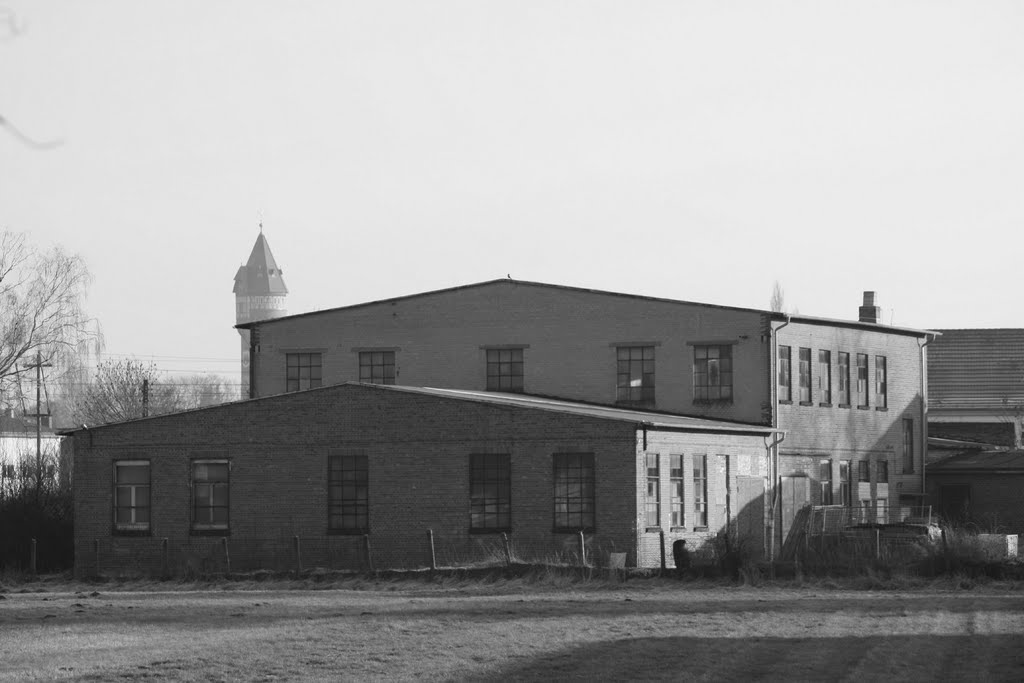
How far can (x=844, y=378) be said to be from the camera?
53.4m

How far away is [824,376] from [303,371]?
16.0 meters

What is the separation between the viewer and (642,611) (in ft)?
94.1

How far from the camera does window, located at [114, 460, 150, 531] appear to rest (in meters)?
43.2

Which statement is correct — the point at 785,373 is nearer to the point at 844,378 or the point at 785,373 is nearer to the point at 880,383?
the point at 844,378

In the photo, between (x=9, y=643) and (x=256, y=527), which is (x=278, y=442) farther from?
(x=9, y=643)

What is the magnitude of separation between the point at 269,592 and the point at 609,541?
29.0 ft

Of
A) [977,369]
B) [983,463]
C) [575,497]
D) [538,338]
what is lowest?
[575,497]

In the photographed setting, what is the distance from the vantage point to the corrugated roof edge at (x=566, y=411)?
4138 cm

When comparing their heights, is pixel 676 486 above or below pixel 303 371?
below

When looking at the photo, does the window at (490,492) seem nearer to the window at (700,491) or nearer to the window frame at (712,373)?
the window at (700,491)

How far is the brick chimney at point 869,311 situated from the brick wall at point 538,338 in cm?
1196

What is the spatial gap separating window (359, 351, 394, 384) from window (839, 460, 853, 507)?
14.0 metres

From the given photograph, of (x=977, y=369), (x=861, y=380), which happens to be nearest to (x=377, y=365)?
(x=861, y=380)

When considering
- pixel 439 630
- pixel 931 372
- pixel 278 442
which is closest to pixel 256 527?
pixel 278 442
